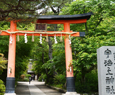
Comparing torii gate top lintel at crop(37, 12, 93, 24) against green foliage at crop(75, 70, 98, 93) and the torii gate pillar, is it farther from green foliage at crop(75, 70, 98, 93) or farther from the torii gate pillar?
green foliage at crop(75, 70, 98, 93)

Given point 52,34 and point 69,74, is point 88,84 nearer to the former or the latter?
point 69,74

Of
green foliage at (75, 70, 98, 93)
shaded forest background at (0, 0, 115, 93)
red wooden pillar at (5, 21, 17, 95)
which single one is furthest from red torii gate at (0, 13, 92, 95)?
green foliage at (75, 70, 98, 93)

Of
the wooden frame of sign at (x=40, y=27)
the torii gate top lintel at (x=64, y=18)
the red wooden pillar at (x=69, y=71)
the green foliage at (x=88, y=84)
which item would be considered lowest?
the green foliage at (x=88, y=84)

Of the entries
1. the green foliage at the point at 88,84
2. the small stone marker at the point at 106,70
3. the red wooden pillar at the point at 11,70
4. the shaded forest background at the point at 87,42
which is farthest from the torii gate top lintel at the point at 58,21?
the small stone marker at the point at 106,70

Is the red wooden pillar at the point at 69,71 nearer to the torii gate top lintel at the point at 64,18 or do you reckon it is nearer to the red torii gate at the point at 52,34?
the red torii gate at the point at 52,34

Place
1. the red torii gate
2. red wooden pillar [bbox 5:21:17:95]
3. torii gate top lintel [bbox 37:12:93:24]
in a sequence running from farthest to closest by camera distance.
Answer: torii gate top lintel [bbox 37:12:93:24], the red torii gate, red wooden pillar [bbox 5:21:17:95]

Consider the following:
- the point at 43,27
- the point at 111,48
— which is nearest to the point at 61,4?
the point at 43,27

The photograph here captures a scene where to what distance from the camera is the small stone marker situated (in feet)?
17.8

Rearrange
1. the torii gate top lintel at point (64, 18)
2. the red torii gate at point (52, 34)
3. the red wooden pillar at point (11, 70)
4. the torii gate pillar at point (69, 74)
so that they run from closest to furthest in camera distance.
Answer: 1. the red wooden pillar at point (11, 70)
2. the red torii gate at point (52, 34)
3. the torii gate pillar at point (69, 74)
4. the torii gate top lintel at point (64, 18)

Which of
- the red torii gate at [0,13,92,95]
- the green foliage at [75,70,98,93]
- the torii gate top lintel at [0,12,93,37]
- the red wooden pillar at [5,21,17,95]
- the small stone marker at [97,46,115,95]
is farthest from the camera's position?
the green foliage at [75,70,98,93]

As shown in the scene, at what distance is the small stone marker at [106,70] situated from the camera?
5.43 meters

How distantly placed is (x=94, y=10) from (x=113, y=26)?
A: 405cm

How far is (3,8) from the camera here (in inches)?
343

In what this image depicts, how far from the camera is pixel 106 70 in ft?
18.1
